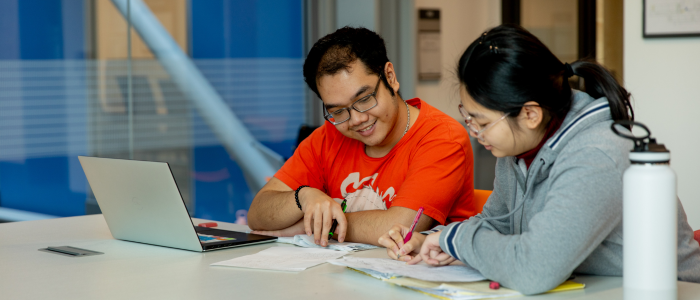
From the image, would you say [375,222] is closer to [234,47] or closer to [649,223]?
[649,223]

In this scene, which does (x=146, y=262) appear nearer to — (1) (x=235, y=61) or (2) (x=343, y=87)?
(2) (x=343, y=87)

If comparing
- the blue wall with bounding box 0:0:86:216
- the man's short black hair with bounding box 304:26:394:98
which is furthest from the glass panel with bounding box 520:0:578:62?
the man's short black hair with bounding box 304:26:394:98

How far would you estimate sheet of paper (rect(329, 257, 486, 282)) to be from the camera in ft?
3.71

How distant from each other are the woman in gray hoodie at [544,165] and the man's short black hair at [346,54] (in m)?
0.56

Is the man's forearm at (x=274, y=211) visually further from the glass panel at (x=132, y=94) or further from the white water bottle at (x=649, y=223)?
the glass panel at (x=132, y=94)

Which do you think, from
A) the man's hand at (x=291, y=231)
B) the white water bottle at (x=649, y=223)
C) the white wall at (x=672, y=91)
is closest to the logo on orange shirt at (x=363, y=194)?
the man's hand at (x=291, y=231)

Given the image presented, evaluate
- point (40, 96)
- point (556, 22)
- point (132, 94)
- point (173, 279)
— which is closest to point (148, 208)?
point (173, 279)

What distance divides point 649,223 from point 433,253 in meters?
0.45

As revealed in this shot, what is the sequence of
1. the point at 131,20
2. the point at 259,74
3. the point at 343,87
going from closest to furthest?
the point at 343,87, the point at 131,20, the point at 259,74

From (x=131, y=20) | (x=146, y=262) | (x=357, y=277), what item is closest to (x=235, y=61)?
(x=131, y=20)

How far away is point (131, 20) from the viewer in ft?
11.0

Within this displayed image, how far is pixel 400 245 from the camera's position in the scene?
4.38 feet

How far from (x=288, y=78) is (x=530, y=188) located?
10.1 feet

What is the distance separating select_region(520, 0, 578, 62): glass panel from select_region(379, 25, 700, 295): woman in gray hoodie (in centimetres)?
359
